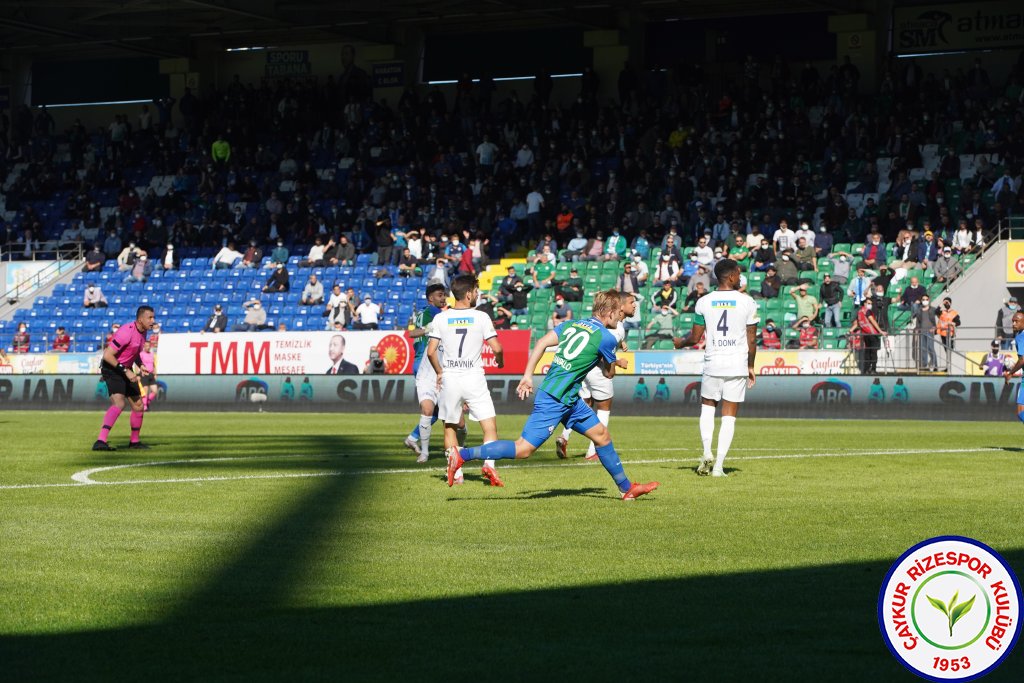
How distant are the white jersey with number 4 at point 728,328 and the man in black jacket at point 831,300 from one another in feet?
62.0

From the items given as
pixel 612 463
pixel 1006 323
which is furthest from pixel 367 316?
pixel 612 463

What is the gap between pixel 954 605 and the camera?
510 centimetres

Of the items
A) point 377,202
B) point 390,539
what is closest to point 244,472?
point 390,539

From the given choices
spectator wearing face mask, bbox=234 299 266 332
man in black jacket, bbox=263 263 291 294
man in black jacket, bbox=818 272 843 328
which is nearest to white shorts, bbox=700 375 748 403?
man in black jacket, bbox=818 272 843 328

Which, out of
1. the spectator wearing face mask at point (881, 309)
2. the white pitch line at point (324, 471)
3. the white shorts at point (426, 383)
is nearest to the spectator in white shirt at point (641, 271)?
the spectator wearing face mask at point (881, 309)

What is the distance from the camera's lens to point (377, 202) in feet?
155

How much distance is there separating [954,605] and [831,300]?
3032 centimetres

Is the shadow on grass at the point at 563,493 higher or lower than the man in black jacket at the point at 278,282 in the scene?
lower

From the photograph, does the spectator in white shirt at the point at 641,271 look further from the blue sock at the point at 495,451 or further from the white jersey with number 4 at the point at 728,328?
the blue sock at the point at 495,451

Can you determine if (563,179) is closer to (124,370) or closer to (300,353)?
(300,353)

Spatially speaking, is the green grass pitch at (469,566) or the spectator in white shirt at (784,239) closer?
the green grass pitch at (469,566)

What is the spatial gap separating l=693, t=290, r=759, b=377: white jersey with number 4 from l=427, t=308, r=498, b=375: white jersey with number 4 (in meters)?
2.31

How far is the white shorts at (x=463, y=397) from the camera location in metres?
15.3

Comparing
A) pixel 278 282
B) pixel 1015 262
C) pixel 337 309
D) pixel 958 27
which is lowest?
pixel 337 309
